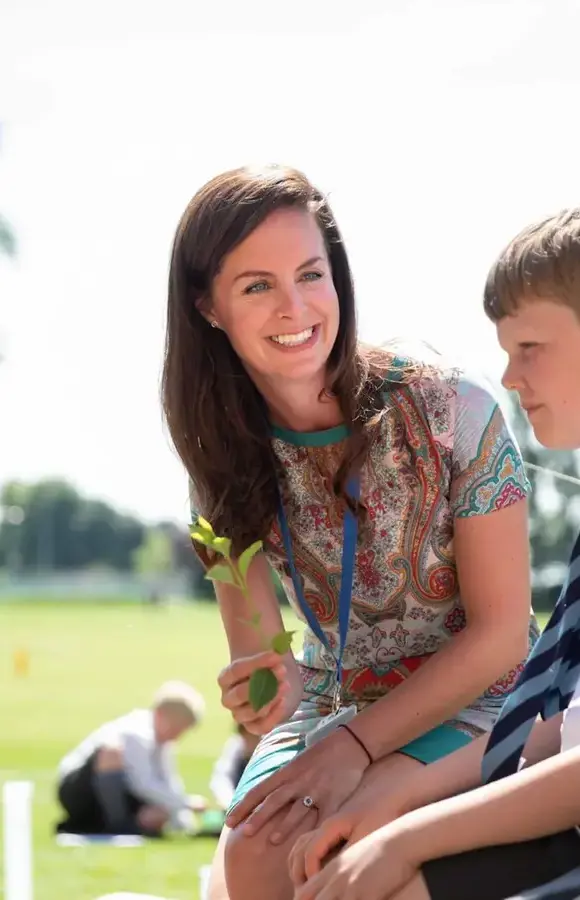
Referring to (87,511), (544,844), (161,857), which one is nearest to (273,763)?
(544,844)

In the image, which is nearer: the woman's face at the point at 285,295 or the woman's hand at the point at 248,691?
the woman's hand at the point at 248,691

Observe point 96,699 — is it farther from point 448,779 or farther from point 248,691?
point 448,779

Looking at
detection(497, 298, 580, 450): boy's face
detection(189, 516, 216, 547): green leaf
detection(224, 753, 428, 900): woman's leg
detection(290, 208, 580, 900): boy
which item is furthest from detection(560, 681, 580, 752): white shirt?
detection(189, 516, 216, 547): green leaf

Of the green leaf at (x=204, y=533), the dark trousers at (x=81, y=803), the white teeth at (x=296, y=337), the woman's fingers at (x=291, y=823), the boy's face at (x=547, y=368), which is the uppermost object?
the white teeth at (x=296, y=337)

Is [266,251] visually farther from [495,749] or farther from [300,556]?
[495,749]

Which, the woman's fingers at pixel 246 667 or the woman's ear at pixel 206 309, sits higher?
the woman's ear at pixel 206 309

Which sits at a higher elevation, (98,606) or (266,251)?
(266,251)

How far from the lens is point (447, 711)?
259 cm

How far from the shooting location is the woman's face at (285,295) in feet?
8.89

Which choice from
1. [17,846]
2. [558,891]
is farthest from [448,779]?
[17,846]

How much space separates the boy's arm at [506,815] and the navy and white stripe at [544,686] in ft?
0.73

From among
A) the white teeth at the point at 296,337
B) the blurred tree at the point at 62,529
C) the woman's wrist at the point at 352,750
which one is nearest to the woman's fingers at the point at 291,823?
the woman's wrist at the point at 352,750

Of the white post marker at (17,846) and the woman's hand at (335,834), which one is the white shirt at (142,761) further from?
the woman's hand at (335,834)

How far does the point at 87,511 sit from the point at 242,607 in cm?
7818
